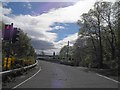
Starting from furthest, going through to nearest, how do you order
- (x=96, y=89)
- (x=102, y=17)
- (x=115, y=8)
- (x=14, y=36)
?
(x=102, y=17) → (x=115, y=8) → (x=14, y=36) → (x=96, y=89)

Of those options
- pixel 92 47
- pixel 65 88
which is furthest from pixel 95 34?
pixel 65 88

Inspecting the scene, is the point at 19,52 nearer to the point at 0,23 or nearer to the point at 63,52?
the point at 0,23

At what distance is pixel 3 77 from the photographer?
19734mm

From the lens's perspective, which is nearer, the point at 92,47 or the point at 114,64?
the point at 114,64

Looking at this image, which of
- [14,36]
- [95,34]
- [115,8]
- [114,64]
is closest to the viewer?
[14,36]

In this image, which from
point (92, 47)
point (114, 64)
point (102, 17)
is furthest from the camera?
point (92, 47)

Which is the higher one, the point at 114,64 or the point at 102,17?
the point at 102,17

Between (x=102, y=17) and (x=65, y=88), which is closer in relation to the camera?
(x=65, y=88)

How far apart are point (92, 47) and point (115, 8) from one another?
1911 centimetres

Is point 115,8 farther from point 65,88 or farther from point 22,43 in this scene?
point 65,88

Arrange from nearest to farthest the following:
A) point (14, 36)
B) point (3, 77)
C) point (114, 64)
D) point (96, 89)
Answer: point (96, 89) → point (3, 77) → point (14, 36) → point (114, 64)

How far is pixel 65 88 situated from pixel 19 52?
155 feet

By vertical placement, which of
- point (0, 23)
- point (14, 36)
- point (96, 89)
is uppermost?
point (0, 23)

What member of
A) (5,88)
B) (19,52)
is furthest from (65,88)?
(19,52)
